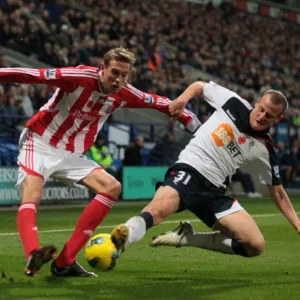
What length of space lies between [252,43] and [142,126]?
13092 mm

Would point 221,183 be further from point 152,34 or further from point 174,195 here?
point 152,34

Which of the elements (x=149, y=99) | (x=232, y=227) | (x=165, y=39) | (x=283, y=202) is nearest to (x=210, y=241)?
(x=232, y=227)

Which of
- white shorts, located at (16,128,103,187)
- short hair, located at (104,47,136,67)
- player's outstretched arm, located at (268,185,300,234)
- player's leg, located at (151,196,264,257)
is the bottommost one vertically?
player's leg, located at (151,196,264,257)

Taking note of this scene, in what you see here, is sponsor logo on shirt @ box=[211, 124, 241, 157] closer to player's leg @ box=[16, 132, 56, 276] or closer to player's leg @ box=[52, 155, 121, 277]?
player's leg @ box=[52, 155, 121, 277]

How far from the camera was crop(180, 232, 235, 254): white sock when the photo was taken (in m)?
7.97

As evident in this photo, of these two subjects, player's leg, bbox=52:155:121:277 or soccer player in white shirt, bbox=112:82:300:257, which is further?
player's leg, bbox=52:155:121:277

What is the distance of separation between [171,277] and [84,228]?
96 cm

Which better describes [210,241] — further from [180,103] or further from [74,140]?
[74,140]

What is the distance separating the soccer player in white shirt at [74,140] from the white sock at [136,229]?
1008 mm

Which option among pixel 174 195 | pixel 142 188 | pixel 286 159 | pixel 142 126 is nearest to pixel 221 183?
pixel 174 195

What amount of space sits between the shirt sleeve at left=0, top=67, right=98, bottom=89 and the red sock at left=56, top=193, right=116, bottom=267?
1.10 metres

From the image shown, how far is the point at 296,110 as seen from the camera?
29250 mm

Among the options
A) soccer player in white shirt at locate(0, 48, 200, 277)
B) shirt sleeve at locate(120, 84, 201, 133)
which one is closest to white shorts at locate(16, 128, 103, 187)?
soccer player in white shirt at locate(0, 48, 200, 277)

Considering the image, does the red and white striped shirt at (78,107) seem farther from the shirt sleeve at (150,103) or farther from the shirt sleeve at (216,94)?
the shirt sleeve at (216,94)
